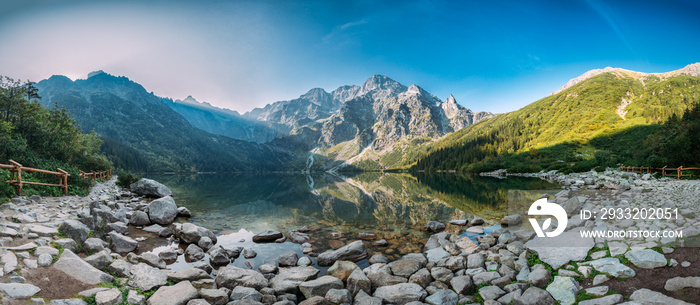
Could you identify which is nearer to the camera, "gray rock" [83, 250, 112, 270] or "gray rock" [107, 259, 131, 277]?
"gray rock" [107, 259, 131, 277]

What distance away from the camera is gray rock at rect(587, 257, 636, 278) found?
7.29m

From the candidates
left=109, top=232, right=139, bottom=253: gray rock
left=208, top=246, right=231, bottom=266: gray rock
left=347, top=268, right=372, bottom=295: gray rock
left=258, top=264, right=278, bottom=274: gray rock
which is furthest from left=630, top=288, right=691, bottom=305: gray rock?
left=109, top=232, right=139, bottom=253: gray rock

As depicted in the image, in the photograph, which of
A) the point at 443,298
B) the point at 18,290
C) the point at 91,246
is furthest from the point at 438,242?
the point at 91,246

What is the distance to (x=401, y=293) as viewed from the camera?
324 inches

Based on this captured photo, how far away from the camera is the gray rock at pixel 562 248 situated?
8.99 metres

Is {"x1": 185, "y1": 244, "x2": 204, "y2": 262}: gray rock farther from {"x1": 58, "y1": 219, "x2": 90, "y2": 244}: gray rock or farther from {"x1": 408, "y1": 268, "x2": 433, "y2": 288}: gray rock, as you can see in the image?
{"x1": 408, "y1": 268, "x2": 433, "y2": 288}: gray rock

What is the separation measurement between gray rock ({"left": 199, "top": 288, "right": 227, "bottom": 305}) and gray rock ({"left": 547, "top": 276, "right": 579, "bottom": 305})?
9831mm

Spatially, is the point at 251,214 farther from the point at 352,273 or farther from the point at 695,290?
the point at 695,290

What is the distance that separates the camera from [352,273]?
30.1 feet

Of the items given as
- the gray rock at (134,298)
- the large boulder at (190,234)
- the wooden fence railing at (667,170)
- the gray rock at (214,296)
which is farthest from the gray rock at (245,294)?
the wooden fence railing at (667,170)

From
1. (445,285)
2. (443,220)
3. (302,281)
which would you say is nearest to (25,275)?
(302,281)

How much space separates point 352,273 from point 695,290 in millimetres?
8732

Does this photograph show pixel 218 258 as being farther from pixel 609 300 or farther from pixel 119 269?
pixel 609 300

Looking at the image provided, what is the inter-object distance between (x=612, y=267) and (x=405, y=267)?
6.39 m
